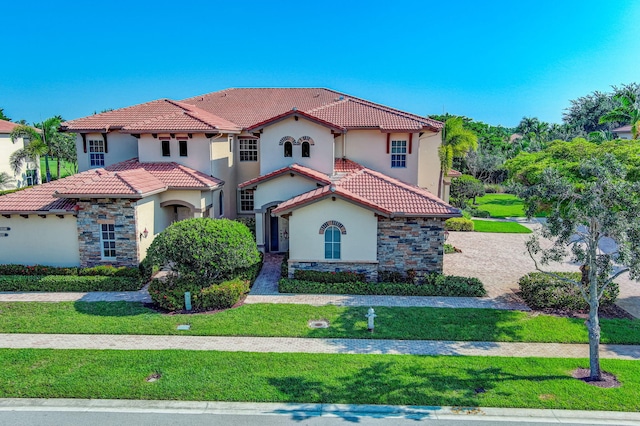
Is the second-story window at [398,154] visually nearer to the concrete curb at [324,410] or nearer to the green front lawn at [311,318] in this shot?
the green front lawn at [311,318]

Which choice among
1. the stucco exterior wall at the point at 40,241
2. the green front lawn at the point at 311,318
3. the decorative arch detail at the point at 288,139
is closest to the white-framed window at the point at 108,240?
the stucco exterior wall at the point at 40,241

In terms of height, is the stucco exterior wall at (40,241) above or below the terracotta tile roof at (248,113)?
below

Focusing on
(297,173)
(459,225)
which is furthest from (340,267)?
(459,225)

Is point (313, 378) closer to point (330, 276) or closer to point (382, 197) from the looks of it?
point (330, 276)

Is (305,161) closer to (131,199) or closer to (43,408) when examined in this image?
(131,199)

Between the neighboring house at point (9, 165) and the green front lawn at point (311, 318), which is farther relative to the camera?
the neighboring house at point (9, 165)
